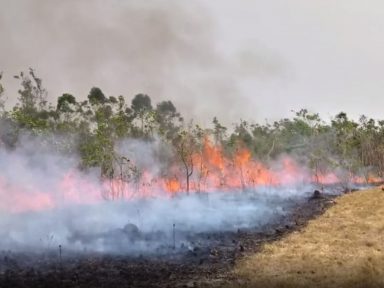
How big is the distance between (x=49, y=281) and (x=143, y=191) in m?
38.6

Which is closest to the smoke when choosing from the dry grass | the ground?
the ground

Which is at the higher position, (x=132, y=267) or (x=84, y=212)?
(x=84, y=212)

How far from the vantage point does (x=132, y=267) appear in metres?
20.4

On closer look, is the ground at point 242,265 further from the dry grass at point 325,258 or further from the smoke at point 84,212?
the smoke at point 84,212

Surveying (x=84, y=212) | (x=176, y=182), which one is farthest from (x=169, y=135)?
(x=84, y=212)

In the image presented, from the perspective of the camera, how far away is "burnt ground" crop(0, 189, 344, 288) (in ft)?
59.2

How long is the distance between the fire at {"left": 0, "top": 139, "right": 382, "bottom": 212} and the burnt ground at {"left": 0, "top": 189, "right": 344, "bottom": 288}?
14.9 metres

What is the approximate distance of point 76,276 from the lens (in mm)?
18703

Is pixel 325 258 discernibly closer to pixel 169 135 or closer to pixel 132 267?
pixel 132 267

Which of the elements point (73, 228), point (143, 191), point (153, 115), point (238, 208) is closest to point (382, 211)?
point (238, 208)

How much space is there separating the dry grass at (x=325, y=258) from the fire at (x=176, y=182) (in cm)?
2114

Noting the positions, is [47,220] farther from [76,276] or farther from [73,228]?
[76,276]

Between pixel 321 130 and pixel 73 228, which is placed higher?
pixel 321 130

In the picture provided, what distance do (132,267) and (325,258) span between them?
8744 mm
